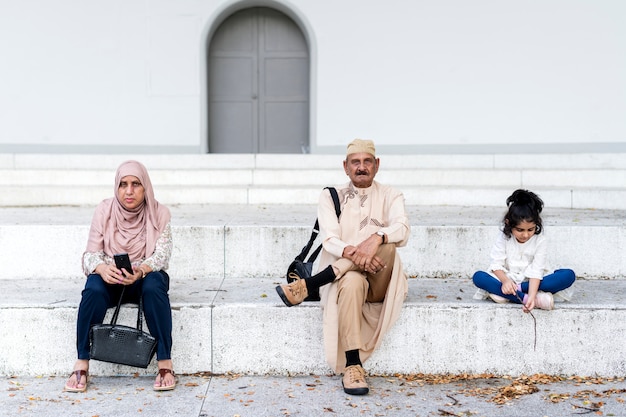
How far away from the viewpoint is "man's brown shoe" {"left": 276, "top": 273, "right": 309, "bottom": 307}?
402cm

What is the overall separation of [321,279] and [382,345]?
600mm

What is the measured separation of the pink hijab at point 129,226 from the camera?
13.7 feet

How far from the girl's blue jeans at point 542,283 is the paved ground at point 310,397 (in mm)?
531

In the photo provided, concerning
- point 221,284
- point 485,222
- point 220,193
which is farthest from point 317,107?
point 221,284

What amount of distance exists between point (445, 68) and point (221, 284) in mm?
5931

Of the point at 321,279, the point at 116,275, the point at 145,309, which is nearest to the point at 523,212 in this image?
the point at 321,279

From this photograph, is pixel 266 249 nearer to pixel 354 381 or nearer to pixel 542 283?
pixel 354 381

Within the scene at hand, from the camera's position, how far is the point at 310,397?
12.5 ft

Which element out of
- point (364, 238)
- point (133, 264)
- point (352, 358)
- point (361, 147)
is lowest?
point (352, 358)

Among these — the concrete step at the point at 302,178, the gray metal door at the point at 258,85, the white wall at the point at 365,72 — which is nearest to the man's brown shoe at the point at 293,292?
the concrete step at the point at 302,178

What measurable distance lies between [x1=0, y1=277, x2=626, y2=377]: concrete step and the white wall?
5.77 metres

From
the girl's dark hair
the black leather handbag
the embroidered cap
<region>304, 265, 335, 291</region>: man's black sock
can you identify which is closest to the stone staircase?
<region>304, 265, 335, 291</region>: man's black sock

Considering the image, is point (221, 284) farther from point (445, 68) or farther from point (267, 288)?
point (445, 68)

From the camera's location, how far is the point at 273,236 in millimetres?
5164
